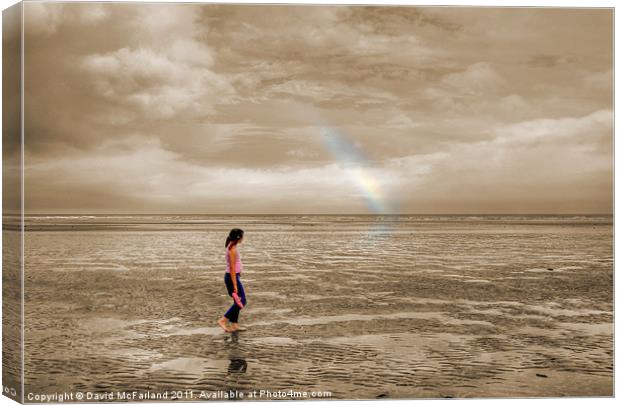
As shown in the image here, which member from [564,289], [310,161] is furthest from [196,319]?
[564,289]

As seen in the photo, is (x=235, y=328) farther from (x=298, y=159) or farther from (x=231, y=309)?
(x=298, y=159)

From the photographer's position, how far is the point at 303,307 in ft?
46.4

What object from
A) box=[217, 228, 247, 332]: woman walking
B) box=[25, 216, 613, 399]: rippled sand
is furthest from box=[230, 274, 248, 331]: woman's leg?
box=[25, 216, 613, 399]: rippled sand

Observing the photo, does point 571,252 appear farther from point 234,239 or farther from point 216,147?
point 234,239

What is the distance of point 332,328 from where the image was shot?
11953mm

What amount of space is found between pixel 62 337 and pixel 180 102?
5.07 m

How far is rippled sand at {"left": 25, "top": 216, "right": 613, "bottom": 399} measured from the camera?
9.11 m

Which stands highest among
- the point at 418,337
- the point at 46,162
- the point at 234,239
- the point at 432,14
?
the point at 432,14

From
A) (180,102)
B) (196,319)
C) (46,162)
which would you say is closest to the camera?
(46,162)

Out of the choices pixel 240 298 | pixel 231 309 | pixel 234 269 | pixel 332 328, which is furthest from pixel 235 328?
pixel 332 328

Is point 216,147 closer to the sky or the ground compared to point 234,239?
closer to the sky

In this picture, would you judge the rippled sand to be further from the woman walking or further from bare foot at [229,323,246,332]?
the woman walking

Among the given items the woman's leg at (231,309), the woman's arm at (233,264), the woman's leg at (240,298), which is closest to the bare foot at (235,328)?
the woman's leg at (240,298)

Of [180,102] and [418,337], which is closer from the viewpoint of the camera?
[418,337]
